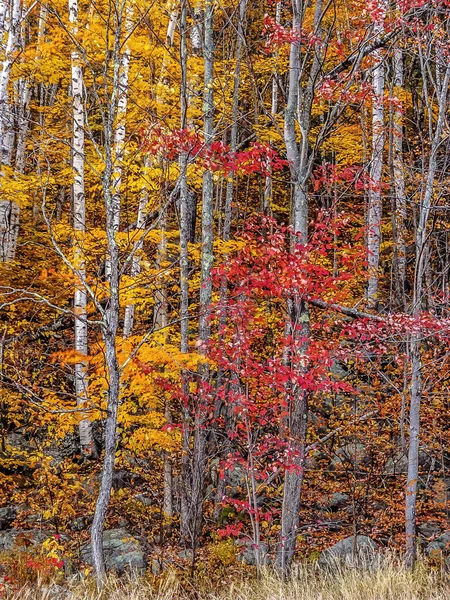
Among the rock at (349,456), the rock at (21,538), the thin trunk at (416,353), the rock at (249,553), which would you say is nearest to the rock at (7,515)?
the rock at (21,538)

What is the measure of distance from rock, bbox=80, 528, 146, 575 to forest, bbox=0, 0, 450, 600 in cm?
4

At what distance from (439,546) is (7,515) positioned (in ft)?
24.1

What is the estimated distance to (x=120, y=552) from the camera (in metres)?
9.62

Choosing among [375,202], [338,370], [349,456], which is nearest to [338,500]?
[349,456]

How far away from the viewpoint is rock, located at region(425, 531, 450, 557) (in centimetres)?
943

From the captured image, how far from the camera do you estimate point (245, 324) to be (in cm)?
860

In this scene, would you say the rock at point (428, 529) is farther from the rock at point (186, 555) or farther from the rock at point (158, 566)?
the rock at point (158, 566)

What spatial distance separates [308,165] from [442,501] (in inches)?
271

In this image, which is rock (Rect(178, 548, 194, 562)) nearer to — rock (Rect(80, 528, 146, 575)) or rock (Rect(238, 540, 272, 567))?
rock (Rect(80, 528, 146, 575))

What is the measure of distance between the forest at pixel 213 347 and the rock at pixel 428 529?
1.4 inches

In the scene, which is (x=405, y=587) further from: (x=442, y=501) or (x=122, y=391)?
(x=442, y=501)

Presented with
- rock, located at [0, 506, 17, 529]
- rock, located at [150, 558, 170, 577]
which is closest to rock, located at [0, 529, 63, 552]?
rock, located at [0, 506, 17, 529]

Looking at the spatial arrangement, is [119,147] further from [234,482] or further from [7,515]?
[234,482]

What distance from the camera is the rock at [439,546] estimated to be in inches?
371
